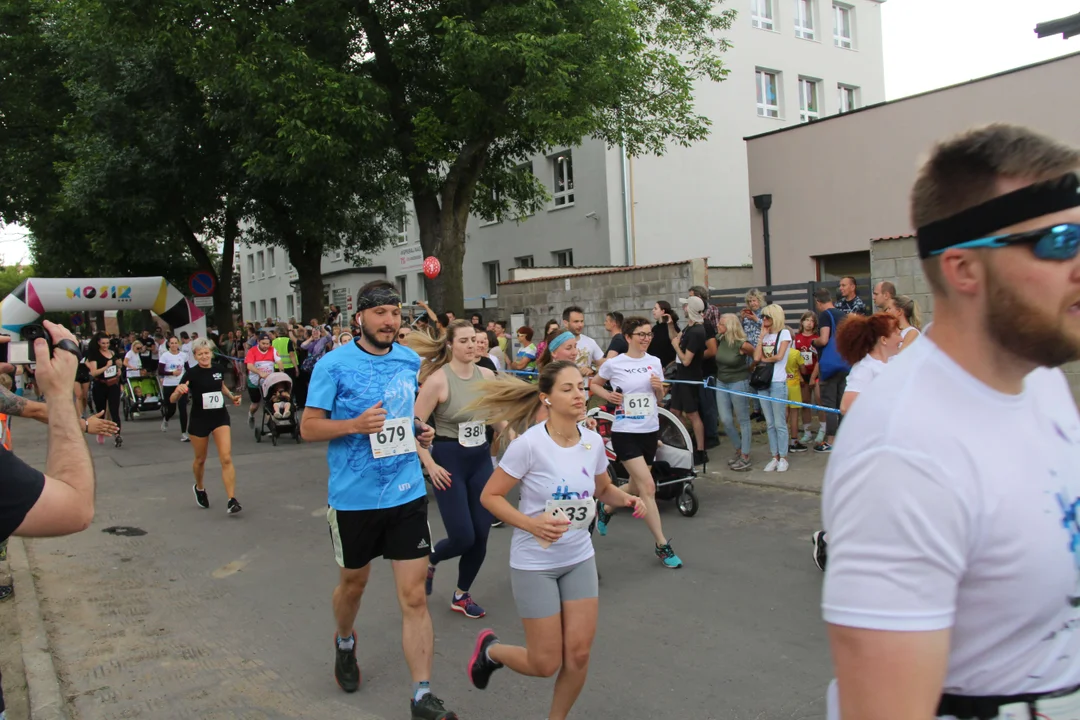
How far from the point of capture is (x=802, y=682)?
170 inches

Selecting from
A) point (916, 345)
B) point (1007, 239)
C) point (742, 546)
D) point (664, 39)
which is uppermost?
point (664, 39)

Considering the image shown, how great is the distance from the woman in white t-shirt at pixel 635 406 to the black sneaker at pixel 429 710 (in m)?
3.10

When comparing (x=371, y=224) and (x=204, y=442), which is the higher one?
(x=371, y=224)

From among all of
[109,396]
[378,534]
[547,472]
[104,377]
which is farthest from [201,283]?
[547,472]

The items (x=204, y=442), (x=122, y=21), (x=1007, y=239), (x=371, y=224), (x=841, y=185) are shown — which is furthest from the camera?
(x=371, y=224)

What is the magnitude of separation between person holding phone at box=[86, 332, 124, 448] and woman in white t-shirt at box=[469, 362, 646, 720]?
14.0 metres

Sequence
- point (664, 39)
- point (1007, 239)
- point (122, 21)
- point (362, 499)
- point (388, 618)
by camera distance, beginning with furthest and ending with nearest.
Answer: point (664, 39)
point (122, 21)
point (388, 618)
point (362, 499)
point (1007, 239)

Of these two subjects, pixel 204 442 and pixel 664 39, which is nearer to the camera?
pixel 204 442

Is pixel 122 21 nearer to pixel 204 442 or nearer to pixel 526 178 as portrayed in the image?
pixel 526 178

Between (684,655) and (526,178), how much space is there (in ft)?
58.3

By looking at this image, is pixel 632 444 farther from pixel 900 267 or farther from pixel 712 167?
pixel 712 167

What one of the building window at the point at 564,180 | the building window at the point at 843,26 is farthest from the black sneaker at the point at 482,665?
the building window at the point at 843,26

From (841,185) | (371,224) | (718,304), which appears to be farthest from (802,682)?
(371,224)

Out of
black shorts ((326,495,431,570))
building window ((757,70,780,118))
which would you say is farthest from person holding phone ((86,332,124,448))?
building window ((757,70,780,118))
